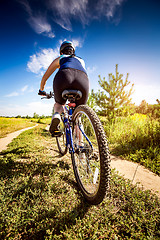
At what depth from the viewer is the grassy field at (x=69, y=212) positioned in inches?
34.8

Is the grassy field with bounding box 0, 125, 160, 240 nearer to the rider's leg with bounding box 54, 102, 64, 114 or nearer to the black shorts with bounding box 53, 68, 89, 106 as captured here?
the rider's leg with bounding box 54, 102, 64, 114

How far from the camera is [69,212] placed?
1049 millimetres

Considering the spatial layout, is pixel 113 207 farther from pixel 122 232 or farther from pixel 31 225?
pixel 31 225

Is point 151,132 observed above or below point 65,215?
above

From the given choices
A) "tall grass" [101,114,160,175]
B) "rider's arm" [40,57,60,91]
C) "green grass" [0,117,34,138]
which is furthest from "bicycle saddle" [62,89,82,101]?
"green grass" [0,117,34,138]

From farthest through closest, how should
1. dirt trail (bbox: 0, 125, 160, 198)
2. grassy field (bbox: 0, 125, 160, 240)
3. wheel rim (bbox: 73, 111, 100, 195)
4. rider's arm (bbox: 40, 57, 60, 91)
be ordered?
1. rider's arm (bbox: 40, 57, 60, 91)
2. dirt trail (bbox: 0, 125, 160, 198)
3. wheel rim (bbox: 73, 111, 100, 195)
4. grassy field (bbox: 0, 125, 160, 240)

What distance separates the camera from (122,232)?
3.03 ft

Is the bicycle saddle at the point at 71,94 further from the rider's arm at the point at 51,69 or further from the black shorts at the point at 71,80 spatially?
the rider's arm at the point at 51,69

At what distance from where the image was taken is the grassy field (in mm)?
884

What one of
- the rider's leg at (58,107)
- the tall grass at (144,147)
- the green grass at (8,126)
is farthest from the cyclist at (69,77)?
the green grass at (8,126)

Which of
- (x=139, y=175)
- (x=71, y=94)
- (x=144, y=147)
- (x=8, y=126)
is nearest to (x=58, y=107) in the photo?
(x=71, y=94)

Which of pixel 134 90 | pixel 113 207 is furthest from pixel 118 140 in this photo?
pixel 134 90

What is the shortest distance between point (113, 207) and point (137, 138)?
2.62 m

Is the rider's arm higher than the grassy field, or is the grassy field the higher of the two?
the rider's arm
